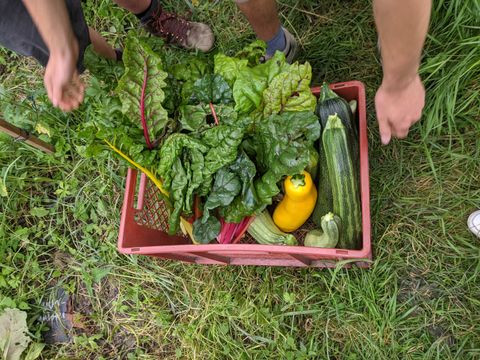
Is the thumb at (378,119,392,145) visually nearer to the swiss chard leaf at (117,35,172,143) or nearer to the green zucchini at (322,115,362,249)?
the green zucchini at (322,115,362,249)

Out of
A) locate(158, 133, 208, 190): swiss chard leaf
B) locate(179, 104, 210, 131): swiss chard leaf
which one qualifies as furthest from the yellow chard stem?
locate(179, 104, 210, 131): swiss chard leaf

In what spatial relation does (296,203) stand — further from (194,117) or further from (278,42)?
(278,42)

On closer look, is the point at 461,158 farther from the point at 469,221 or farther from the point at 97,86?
the point at 97,86

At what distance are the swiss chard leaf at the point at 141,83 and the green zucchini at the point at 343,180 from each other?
66cm

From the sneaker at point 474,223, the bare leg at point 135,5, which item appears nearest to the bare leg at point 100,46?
the bare leg at point 135,5

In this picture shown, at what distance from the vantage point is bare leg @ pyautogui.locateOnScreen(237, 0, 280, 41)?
6.53 ft

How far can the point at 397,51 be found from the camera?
1316 millimetres

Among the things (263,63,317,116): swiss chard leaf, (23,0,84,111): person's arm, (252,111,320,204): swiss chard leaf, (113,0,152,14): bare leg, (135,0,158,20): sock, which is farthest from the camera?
(135,0,158,20): sock

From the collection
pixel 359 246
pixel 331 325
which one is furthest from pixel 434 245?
pixel 331 325

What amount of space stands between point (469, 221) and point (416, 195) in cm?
24

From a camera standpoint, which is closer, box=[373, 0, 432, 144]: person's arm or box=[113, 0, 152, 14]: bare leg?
box=[373, 0, 432, 144]: person's arm

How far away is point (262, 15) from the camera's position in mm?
2084

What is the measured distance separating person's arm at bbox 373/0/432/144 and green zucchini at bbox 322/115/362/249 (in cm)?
24

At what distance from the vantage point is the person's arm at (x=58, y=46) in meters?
1.59
